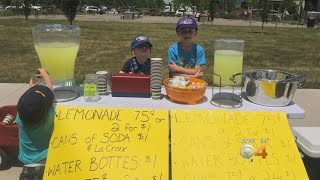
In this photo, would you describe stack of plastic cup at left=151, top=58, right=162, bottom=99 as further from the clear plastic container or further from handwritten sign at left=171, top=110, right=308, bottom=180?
the clear plastic container

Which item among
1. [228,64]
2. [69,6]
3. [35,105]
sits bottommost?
[35,105]

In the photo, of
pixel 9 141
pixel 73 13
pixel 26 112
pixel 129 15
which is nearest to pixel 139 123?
pixel 26 112

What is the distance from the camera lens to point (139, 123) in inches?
99.3

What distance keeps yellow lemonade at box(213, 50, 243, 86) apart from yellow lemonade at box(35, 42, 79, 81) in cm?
106

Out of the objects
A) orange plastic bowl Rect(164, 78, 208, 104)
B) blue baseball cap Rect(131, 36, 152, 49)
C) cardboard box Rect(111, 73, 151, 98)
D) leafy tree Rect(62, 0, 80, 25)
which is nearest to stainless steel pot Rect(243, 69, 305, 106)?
orange plastic bowl Rect(164, 78, 208, 104)

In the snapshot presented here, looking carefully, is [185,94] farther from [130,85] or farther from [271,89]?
[271,89]

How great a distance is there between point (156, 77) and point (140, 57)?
0.93 metres

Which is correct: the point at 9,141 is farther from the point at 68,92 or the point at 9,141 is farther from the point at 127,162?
the point at 127,162

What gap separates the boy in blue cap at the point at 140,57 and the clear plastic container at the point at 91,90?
2.59 feet

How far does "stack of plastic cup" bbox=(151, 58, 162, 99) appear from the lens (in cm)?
274

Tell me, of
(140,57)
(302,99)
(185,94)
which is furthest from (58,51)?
(302,99)

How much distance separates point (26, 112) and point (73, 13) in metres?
19.7

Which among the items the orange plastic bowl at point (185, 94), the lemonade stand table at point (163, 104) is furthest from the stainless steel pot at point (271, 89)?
the orange plastic bowl at point (185, 94)

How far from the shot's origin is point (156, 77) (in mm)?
2771
